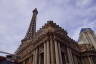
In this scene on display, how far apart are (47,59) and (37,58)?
493 centimetres

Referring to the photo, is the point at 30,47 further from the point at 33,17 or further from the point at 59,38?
the point at 33,17

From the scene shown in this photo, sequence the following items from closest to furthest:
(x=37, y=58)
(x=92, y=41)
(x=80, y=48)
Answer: (x=37, y=58), (x=80, y=48), (x=92, y=41)

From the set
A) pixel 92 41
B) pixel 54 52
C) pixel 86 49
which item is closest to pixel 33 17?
pixel 92 41

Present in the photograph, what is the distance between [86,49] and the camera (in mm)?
43000

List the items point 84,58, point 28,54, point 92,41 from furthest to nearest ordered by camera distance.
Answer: point 92,41 < point 84,58 < point 28,54

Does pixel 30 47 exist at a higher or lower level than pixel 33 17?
lower

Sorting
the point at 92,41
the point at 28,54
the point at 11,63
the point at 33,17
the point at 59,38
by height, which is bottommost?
the point at 11,63

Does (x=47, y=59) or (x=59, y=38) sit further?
(x=59, y=38)

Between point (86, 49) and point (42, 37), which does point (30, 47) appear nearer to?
point (42, 37)

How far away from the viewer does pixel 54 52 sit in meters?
30.4

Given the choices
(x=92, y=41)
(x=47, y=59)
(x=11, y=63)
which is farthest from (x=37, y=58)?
(x=92, y=41)

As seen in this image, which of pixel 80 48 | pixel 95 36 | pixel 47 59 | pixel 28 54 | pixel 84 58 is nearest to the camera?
A: pixel 47 59

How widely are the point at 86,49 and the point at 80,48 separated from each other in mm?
2064

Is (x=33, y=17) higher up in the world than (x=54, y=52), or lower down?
higher up
